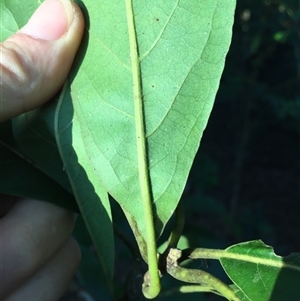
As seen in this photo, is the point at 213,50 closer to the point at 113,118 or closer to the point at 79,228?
the point at 113,118

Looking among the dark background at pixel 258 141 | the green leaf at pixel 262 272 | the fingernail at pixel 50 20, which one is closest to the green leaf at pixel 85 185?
the fingernail at pixel 50 20

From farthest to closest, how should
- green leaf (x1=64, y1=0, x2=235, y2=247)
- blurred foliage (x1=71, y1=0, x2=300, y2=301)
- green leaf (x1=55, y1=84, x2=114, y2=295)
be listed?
blurred foliage (x1=71, y1=0, x2=300, y2=301)
green leaf (x1=55, y1=84, x2=114, y2=295)
green leaf (x1=64, y1=0, x2=235, y2=247)

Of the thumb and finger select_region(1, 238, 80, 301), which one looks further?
finger select_region(1, 238, 80, 301)

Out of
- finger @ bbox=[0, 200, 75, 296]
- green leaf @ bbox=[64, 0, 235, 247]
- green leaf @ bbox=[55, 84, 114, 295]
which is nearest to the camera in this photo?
green leaf @ bbox=[64, 0, 235, 247]

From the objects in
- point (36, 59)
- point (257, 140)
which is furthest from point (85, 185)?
point (257, 140)

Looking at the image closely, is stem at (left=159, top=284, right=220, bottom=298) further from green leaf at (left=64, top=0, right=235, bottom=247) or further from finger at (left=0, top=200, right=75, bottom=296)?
finger at (left=0, top=200, right=75, bottom=296)

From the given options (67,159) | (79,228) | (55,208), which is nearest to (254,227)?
(79,228)

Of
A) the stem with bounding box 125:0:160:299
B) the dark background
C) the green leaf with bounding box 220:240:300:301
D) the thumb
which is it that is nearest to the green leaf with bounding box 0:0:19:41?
the thumb

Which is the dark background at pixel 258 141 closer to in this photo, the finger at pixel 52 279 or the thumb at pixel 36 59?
the finger at pixel 52 279
